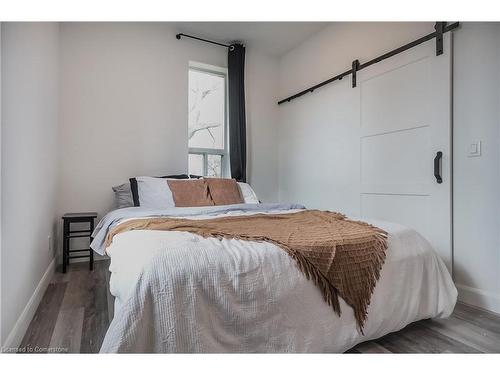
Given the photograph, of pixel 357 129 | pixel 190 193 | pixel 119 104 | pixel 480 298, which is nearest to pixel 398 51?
pixel 357 129

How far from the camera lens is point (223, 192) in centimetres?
297

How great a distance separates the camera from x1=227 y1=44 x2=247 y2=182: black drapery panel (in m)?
3.70

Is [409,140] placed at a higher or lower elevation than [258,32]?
lower

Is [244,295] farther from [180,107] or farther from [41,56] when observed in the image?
[180,107]

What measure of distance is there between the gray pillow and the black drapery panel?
49.9 inches

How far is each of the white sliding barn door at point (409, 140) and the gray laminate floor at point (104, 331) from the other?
59 centimetres

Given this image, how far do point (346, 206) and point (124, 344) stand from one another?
2.61 meters

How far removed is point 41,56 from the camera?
2.06m

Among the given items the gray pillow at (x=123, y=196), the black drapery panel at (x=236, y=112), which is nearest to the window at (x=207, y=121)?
the black drapery panel at (x=236, y=112)

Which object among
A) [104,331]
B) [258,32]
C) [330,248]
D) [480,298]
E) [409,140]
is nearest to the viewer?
[330,248]

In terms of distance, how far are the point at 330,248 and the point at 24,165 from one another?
5.44ft

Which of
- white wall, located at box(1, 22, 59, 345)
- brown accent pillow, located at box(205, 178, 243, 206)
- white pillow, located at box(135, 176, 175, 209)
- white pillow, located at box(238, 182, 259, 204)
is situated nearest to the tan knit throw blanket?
white wall, located at box(1, 22, 59, 345)

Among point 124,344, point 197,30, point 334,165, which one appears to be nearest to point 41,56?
point 197,30

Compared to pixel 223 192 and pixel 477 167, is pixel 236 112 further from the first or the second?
pixel 477 167
